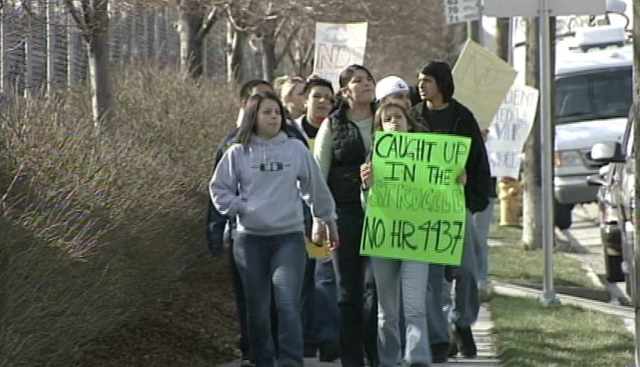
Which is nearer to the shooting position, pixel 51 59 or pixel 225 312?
pixel 225 312

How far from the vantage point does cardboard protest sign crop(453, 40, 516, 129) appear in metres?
13.9

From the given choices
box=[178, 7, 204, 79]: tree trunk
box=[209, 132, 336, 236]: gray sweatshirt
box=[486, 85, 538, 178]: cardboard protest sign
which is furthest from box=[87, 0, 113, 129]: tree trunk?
box=[178, 7, 204, 79]: tree trunk

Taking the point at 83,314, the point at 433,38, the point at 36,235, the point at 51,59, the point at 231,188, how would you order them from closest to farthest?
the point at 36,235, the point at 83,314, the point at 231,188, the point at 51,59, the point at 433,38

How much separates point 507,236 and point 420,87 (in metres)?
13.0

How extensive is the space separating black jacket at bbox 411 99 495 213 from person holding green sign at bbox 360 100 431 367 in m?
0.34

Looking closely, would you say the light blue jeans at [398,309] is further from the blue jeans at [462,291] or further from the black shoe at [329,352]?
the black shoe at [329,352]

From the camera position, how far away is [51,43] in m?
13.3

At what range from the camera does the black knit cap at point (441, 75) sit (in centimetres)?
982

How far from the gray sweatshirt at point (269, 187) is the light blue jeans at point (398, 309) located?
464mm

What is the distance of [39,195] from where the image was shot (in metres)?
7.62

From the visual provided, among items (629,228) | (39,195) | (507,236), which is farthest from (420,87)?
(507,236)

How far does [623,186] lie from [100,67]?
488cm

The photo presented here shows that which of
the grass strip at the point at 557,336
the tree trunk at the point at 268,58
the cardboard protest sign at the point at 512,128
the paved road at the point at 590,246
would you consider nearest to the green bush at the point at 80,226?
the grass strip at the point at 557,336

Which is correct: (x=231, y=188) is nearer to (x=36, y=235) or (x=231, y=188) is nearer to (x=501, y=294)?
(x=36, y=235)
